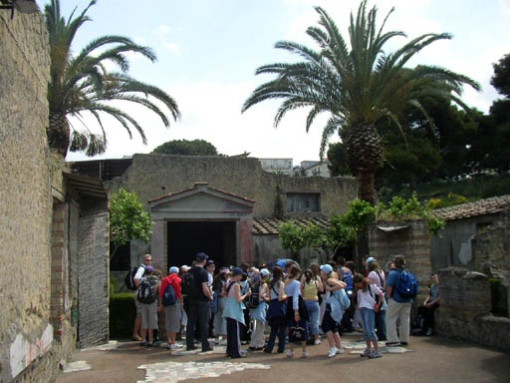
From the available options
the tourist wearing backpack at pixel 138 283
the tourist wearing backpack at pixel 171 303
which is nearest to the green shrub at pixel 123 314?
the tourist wearing backpack at pixel 138 283

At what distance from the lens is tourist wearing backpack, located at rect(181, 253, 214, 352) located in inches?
443

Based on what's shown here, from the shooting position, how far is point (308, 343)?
38.8 ft

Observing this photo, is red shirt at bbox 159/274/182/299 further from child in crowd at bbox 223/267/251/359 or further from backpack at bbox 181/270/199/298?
child in crowd at bbox 223/267/251/359

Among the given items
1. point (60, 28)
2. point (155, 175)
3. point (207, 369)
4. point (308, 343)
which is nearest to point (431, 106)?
point (155, 175)

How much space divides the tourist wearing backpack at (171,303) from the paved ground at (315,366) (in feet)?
2.18

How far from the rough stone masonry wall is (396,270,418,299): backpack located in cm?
605

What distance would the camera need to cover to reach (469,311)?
11250 mm

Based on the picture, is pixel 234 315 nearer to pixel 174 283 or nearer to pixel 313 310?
pixel 313 310

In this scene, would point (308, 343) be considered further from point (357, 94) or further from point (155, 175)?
point (155, 175)

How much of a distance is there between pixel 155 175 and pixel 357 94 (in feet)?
29.9

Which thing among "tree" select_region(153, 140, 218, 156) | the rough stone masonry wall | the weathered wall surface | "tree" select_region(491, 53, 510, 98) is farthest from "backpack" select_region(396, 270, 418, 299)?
"tree" select_region(153, 140, 218, 156)

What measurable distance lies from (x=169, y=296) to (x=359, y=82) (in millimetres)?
8992

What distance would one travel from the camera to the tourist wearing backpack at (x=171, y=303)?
39.2ft

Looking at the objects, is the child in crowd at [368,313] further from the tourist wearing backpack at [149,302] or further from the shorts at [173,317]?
the tourist wearing backpack at [149,302]
